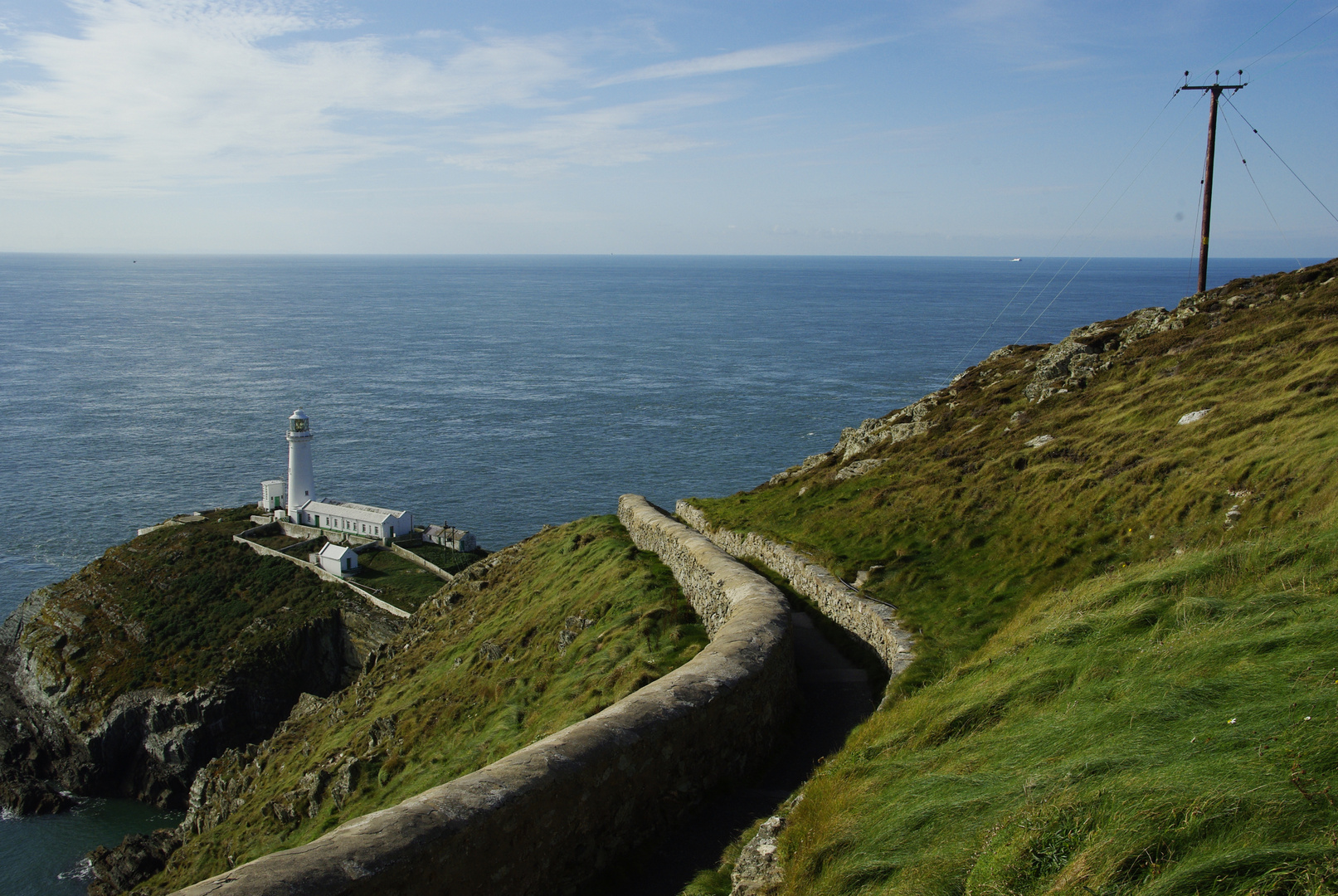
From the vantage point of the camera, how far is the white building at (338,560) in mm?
50312

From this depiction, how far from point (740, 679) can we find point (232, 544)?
172 ft

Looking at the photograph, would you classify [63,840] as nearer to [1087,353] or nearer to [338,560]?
[338,560]

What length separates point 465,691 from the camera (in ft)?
75.9

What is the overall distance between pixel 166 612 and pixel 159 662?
500 cm

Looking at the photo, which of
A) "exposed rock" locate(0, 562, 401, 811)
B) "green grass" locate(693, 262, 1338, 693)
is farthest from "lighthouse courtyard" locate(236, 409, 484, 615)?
"green grass" locate(693, 262, 1338, 693)

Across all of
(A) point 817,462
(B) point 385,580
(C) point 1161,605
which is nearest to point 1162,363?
(A) point 817,462

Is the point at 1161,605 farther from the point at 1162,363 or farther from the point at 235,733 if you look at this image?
the point at 235,733

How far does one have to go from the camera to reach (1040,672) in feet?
31.3

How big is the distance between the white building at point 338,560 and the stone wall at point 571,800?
41.3 m

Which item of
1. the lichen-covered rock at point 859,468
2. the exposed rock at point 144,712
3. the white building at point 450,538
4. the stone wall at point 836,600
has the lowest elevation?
the exposed rock at point 144,712

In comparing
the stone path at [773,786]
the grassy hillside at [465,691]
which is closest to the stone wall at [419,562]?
the grassy hillside at [465,691]

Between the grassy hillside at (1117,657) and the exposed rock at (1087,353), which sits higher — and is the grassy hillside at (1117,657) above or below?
below

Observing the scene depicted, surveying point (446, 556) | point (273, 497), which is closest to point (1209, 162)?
point (446, 556)

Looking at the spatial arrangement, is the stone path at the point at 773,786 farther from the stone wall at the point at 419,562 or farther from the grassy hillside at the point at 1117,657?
the stone wall at the point at 419,562
